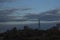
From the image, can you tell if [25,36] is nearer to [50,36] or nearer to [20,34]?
[20,34]

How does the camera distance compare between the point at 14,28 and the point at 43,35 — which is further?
the point at 14,28

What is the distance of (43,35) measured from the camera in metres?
12.3

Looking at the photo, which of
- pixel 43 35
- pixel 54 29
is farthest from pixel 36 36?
pixel 54 29

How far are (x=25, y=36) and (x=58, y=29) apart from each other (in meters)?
3.10

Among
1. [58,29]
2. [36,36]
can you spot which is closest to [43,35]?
[36,36]

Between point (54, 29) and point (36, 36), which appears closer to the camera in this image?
point (36, 36)

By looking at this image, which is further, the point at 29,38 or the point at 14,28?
the point at 14,28

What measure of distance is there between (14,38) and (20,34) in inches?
27.0

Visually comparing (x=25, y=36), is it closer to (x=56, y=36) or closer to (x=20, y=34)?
(x=20, y=34)

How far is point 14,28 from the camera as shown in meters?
14.2

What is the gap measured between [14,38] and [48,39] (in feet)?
6.91

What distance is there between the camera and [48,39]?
11914 millimetres

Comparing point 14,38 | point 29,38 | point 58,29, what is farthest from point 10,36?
point 58,29

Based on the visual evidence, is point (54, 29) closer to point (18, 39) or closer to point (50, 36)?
point (50, 36)
